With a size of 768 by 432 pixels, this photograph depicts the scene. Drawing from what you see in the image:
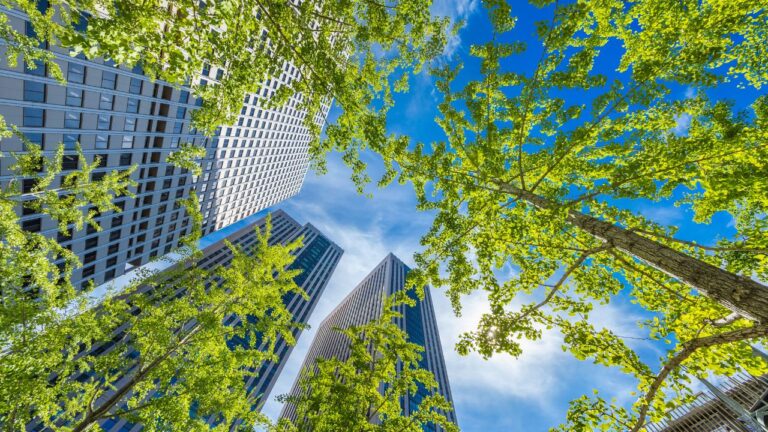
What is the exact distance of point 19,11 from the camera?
19.5 m

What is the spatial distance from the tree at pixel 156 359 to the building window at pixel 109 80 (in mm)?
28087

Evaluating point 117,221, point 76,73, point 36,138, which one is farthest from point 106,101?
point 117,221

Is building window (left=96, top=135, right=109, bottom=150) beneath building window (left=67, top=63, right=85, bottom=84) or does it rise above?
beneath

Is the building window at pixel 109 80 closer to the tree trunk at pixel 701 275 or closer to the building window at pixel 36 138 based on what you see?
the building window at pixel 36 138

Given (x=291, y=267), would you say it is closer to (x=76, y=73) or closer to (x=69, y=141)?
(x=69, y=141)

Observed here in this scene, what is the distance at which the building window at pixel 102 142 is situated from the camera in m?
29.3

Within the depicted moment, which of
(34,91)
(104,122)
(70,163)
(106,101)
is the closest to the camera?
(34,91)

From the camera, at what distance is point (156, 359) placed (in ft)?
32.8

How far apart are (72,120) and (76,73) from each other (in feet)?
14.6

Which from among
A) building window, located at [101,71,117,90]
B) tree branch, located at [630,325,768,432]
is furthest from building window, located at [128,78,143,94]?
tree branch, located at [630,325,768,432]

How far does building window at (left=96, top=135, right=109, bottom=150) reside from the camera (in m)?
29.3

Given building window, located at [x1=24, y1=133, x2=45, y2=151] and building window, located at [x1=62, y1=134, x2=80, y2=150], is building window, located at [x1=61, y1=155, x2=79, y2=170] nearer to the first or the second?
building window, located at [x1=62, y1=134, x2=80, y2=150]

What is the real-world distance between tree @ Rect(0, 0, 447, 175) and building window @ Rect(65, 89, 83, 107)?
2735cm

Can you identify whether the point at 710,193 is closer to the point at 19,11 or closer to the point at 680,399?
the point at 680,399
